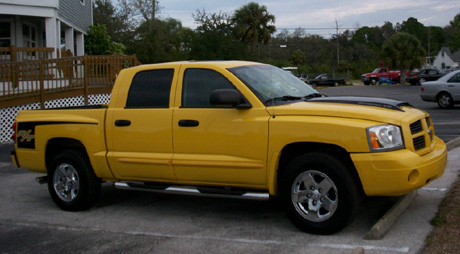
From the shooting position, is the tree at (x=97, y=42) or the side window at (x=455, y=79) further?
the tree at (x=97, y=42)

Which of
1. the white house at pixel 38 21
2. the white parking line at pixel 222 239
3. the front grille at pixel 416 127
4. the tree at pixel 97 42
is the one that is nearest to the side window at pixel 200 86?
the white parking line at pixel 222 239

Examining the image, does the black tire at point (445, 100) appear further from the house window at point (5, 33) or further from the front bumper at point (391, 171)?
the house window at point (5, 33)

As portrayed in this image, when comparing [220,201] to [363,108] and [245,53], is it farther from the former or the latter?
[245,53]

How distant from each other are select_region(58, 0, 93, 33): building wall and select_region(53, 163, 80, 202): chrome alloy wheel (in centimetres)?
1595

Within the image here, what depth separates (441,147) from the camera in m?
6.16

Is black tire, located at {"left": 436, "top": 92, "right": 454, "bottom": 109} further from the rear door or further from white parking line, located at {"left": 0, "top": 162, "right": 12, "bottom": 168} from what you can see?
the rear door

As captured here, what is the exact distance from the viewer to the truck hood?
546cm

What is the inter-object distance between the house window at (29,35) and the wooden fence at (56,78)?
5.44 m

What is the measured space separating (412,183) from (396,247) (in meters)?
0.65

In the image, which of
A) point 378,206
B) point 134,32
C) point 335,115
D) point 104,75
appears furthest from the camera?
point 134,32

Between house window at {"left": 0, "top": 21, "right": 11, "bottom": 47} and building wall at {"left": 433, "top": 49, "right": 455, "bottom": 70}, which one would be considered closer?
A: house window at {"left": 0, "top": 21, "right": 11, "bottom": 47}

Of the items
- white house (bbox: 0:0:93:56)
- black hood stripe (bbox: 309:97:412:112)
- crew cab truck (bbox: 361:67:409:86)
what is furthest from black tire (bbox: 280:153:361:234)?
crew cab truck (bbox: 361:67:409:86)

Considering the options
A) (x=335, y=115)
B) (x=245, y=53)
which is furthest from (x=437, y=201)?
→ (x=245, y=53)

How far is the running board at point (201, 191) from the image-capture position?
593cm
